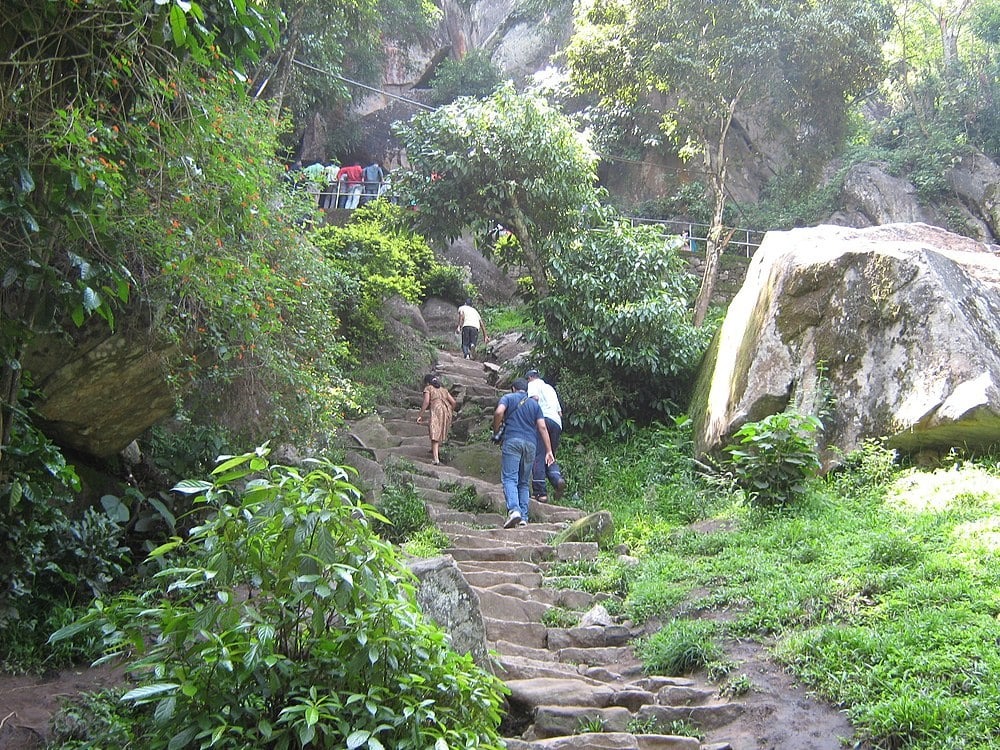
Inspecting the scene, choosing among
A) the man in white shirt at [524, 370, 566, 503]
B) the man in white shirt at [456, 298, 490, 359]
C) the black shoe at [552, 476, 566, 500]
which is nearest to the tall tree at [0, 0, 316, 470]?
the man in white shirt at [524, 370, 566, 503]

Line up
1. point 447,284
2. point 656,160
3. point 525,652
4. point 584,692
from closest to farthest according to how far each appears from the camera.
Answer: point 584,692, point 525,652, point 447,284, point 656,160

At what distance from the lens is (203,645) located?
3510mm

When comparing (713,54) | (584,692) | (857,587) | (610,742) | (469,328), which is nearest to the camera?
(610,742)

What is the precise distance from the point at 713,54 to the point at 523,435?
11.4 meters

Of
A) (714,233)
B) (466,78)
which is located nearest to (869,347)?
(714,233)

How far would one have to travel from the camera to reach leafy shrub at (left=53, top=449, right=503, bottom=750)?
343 centimetres

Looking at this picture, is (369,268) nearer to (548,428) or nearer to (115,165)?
(548,428)

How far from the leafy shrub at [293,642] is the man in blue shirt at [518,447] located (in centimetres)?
567

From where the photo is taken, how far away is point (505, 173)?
1415 centimetres

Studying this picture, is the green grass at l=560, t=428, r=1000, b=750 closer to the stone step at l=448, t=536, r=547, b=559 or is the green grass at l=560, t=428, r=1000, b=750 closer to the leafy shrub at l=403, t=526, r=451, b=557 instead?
the stone step at l=448, t=536, r=547, b=559

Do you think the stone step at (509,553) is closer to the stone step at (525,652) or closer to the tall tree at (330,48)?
the stone step at (525,652)

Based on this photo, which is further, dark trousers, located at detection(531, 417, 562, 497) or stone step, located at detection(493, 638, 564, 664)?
dark trousers, located at detection(531, 417, 562, 497)

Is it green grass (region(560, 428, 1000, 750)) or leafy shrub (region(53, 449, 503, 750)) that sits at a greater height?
leafy shrub (region(53, 449, 503, 750))

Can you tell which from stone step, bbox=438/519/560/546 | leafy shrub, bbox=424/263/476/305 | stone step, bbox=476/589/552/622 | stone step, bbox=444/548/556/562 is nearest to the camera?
stone step, bbox=476/589/552/622
